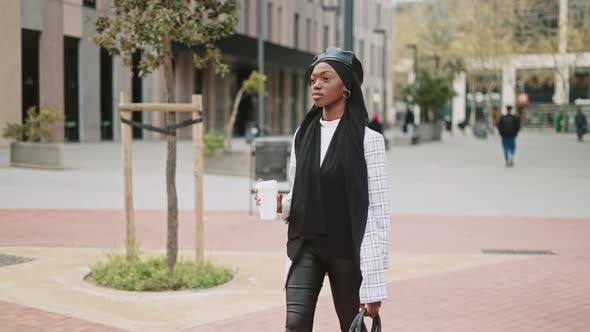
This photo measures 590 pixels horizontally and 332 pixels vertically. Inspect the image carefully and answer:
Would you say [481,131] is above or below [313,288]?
below

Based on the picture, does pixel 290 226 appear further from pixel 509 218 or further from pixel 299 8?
pixel 299 8

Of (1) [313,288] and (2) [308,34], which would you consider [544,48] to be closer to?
(2) [308,34]

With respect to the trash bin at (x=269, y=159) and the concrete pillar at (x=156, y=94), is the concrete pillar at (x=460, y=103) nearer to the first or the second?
the concrete pillar at (x=156, y=94)

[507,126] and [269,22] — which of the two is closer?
[507,126]

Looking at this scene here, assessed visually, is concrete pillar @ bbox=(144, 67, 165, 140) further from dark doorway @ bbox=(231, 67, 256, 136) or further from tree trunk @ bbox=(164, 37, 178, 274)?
tree trunk @ bbox=(164, 37, 178, 274)

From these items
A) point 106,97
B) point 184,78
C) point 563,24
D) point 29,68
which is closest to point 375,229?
point 29,68

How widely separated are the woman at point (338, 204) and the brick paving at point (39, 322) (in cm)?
213

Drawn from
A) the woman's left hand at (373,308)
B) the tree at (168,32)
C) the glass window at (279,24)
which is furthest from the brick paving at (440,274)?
the glass window at (279,24)

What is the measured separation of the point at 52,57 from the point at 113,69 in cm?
482

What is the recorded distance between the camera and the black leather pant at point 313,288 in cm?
373

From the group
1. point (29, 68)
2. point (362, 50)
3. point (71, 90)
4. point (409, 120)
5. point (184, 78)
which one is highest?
point (362, 50)

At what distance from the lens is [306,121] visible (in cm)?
400

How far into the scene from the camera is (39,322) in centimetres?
560

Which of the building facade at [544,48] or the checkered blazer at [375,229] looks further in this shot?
the building facade at [544,48]
